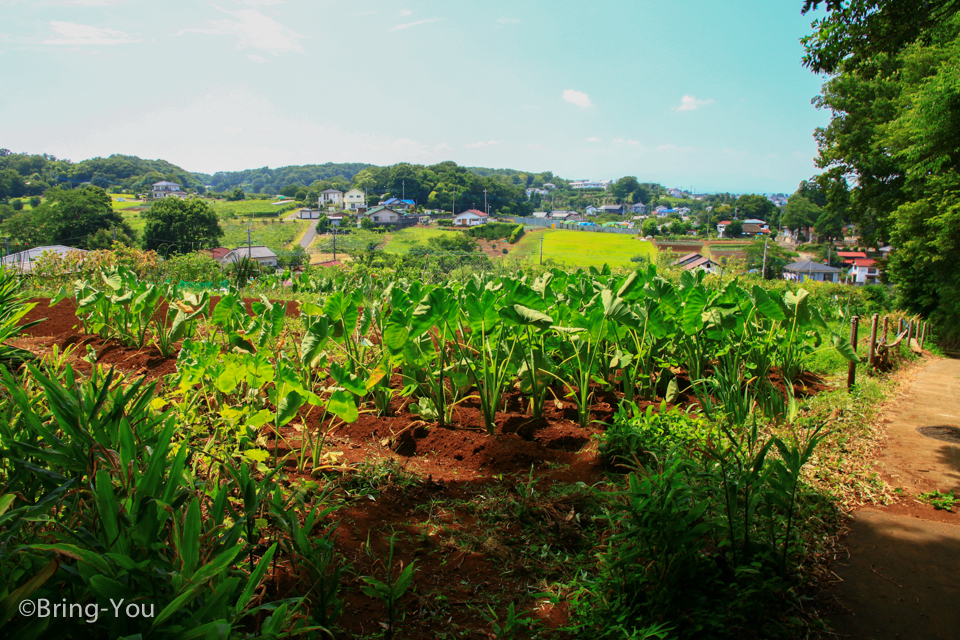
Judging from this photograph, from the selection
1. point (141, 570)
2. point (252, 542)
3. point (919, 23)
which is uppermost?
point (919, 23)

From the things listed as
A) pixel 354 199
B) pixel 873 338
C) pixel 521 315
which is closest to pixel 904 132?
pixel 873 338

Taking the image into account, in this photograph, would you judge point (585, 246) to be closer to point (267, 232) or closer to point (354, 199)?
point (267, 232)

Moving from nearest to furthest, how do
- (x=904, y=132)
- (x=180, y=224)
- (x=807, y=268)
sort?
1. (x=904, y=132)
2. (x=180, y=224)
3. (x=807, y=268)

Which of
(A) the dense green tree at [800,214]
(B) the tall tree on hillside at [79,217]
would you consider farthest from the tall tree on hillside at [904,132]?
(A) the dense green tree at [800,214]

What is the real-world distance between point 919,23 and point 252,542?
24.9 ft

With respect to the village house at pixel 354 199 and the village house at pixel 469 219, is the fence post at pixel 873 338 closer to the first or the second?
the village house at pixel 469 219

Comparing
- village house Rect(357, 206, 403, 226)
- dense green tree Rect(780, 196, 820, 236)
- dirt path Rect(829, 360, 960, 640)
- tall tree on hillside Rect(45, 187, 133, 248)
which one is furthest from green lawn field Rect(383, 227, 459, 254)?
dense green tree Rect(780, 196, 820, 236)

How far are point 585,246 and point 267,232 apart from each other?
32.0 metres

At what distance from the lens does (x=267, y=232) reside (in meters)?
55.8

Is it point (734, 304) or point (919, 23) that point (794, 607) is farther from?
point (919, 23)

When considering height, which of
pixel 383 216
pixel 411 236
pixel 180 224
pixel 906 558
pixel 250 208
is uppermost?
pixel 250 208

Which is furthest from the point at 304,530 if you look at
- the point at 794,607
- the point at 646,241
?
the point at 646,241

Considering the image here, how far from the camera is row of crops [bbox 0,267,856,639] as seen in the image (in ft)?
4.06

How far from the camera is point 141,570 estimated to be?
119 centimetres
